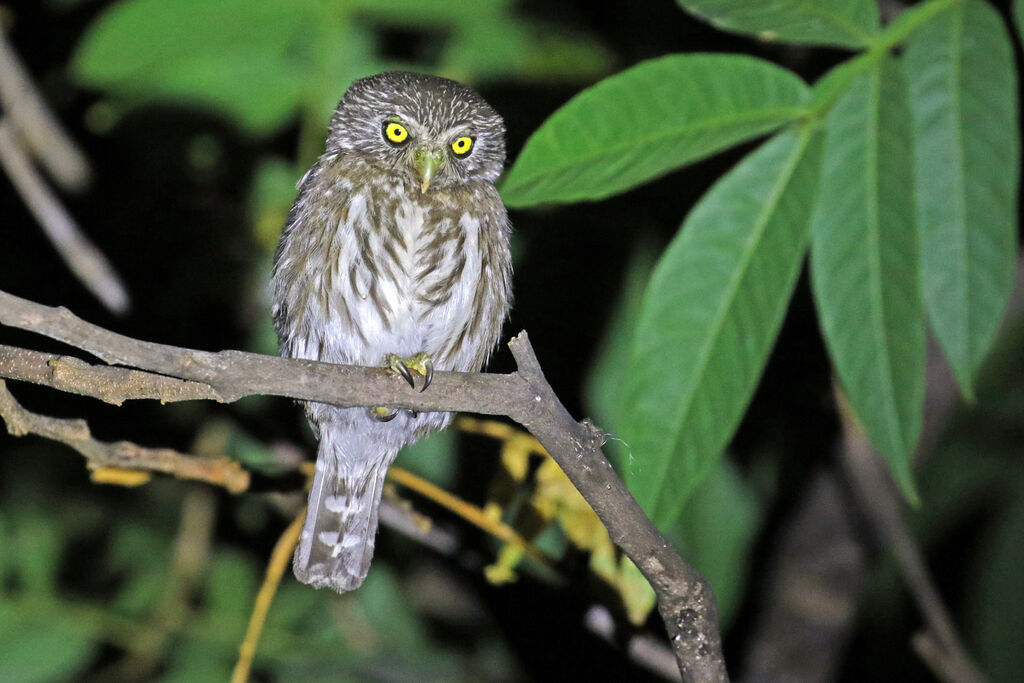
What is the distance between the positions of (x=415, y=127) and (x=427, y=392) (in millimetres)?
1445

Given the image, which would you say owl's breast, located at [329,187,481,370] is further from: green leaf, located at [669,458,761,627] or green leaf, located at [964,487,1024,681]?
green leaf, located at [964,487,1024,681]

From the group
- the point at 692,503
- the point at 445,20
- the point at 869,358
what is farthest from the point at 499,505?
the point at 445,20

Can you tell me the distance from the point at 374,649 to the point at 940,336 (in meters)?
2.65

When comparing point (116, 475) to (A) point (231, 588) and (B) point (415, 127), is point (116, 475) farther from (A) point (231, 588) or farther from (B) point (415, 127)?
(A) point (231, 588)

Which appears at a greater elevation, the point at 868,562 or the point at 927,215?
the point at 927,215

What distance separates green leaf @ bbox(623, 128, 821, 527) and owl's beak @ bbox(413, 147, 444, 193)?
92cm

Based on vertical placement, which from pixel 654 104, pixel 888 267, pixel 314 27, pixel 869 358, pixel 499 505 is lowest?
pixel 499 505

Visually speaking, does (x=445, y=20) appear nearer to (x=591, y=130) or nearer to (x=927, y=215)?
(x=591, y=130)

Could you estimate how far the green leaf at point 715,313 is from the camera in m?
2.23

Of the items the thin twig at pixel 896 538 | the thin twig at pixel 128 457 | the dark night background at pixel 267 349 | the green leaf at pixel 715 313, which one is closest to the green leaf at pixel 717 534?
the dark night background at pixel 267 349

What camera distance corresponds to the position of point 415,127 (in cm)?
317

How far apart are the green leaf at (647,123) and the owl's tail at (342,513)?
118 centimetres

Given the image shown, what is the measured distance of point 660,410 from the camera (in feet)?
7.41

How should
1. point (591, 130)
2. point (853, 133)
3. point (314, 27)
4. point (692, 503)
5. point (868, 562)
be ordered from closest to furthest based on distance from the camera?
1. point (591, 130)
2. point (853, 133)
3. point (314, 27)
4. point (692, 503)
5. point (868, 562)
